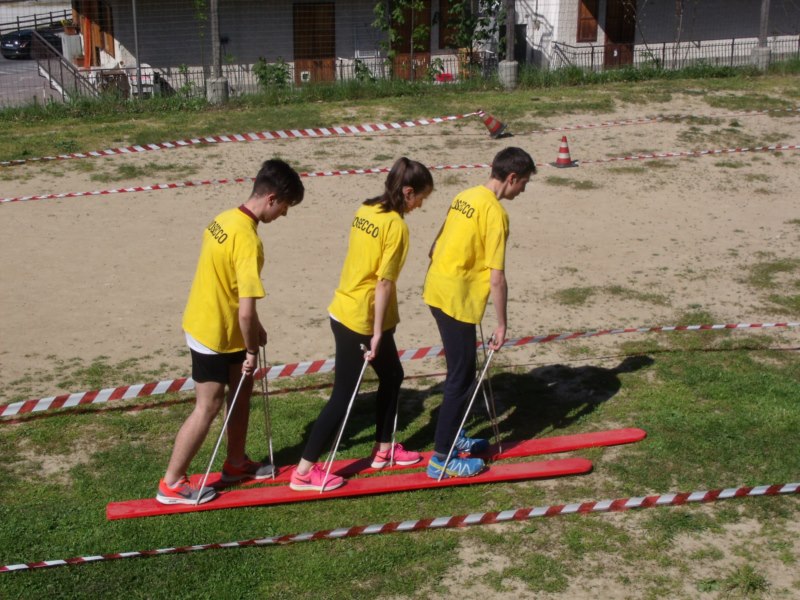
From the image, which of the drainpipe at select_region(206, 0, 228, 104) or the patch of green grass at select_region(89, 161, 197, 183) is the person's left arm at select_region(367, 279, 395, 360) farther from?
the drainpipe at select_region(206, 0, 228, 104)

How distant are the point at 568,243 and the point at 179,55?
53.1ft

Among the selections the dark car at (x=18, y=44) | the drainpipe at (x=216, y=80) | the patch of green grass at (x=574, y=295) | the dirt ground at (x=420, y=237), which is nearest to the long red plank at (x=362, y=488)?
the dirt ground at (x=420, y=237)

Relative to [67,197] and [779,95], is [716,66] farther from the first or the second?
[67,197]

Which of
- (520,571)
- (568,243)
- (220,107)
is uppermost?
(220,107)

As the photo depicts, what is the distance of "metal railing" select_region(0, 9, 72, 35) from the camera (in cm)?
3743

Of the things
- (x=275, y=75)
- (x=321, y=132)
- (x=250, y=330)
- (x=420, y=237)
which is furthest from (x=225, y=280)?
(x=275, y=75)

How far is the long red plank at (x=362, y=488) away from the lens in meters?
5.43

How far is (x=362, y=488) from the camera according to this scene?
565 cm

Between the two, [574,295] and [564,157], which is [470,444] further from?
[564,157]

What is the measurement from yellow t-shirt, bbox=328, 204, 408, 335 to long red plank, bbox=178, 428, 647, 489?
99cm

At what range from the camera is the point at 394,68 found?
2152cm

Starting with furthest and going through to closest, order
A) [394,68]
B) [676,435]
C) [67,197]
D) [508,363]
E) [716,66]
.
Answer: [394,68] < [716,66] < [67,197] < [508,363] < [676,435]

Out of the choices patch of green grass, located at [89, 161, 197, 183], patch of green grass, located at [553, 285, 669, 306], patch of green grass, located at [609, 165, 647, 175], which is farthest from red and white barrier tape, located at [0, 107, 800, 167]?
patch of green grass, located at [553, 285, 669, 306]

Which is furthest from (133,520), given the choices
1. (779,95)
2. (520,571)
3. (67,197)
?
(779,95)
